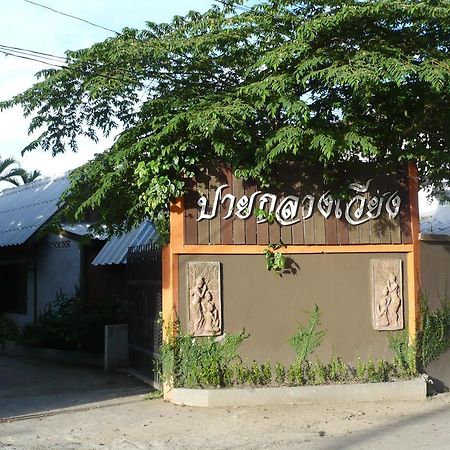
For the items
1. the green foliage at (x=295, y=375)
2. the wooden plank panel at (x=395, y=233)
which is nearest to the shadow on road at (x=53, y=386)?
the green foliage at (x=295, y=375)

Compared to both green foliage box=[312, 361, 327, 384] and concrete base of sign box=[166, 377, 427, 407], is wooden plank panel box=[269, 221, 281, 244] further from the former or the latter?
concrete base of sign box=[166, 377, 427, 407]

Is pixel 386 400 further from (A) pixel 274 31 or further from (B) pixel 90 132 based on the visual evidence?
(B) pixel 90 132

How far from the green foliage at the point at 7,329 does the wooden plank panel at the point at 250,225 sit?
8.89m

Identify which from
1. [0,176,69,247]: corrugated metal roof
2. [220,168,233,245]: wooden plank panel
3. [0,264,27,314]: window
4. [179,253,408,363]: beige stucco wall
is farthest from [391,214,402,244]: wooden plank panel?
[0,264,27,314]: window

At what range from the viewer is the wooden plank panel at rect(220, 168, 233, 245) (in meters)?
10.3

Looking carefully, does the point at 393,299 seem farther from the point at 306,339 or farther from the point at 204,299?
the point at 204,299

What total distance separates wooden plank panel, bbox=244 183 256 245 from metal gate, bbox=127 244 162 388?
4.83ft

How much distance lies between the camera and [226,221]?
407 inches

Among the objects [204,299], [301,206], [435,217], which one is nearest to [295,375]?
[204,299]

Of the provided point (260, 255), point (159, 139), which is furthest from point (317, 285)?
point (159, 139)

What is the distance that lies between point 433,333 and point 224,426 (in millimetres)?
4021

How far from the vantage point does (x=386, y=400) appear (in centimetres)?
1016

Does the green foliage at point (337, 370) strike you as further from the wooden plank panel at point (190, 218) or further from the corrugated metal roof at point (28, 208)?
the corrugated metal roof at point (28, 208)

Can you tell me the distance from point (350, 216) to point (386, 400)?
2.78 meters
